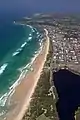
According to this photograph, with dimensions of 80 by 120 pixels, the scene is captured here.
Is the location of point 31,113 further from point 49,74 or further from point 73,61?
point 73,61

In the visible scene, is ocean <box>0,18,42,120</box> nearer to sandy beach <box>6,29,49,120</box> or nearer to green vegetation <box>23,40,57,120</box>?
sandy beach <box>6,29,49,120</box>

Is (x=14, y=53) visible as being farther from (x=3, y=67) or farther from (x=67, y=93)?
(x=67, y=93)

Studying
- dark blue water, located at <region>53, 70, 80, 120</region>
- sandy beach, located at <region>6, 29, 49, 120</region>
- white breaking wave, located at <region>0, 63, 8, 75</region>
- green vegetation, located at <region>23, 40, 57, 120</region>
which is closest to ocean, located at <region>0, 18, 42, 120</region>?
white breaking wave, located at <region>0, 63, 8, 75</region>

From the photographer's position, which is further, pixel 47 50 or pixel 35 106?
pixel 47 50

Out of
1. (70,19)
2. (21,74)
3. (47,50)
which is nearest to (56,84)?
(21,74)

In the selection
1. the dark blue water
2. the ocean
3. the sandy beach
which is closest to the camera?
the sandy beach

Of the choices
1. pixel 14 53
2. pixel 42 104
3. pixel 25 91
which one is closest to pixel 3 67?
pixel 25 91
